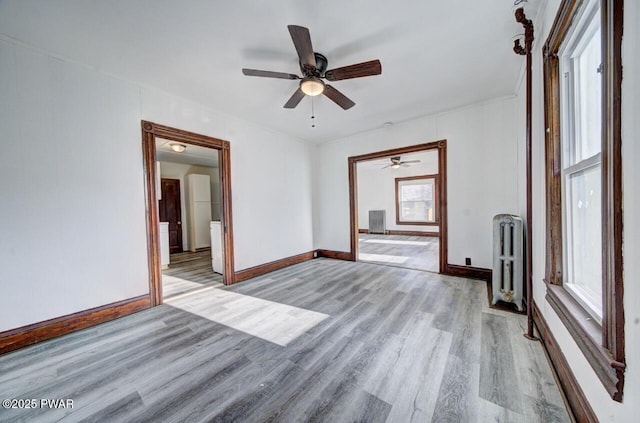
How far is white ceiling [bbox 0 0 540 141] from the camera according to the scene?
1.79 metres

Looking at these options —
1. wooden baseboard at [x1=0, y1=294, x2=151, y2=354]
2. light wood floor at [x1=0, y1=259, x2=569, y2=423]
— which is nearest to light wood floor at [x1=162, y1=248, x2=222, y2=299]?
wooden baseboard at [x1=0, y1=294, x2=151, y2=354]

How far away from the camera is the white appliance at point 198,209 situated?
7039mm

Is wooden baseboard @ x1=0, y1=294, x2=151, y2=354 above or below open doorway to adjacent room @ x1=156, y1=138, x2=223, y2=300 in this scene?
below

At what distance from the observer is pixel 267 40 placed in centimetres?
213

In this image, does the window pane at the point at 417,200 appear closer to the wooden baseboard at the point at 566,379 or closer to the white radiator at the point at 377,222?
Result: the white radiator at the point at 377,222

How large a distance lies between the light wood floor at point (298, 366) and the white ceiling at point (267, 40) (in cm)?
272

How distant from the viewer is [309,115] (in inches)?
153

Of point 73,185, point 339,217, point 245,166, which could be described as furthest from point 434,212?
point 73,185

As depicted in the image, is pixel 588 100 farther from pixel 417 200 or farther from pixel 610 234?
pixel 417 200

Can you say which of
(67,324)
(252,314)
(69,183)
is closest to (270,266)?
(252,314)

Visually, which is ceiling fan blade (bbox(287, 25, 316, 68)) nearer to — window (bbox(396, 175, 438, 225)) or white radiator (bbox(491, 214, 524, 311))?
white radiator (bbox(491, 214, 524, 311))

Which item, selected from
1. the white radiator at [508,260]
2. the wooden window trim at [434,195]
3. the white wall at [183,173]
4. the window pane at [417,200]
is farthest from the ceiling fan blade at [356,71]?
the window pane at [417,200]

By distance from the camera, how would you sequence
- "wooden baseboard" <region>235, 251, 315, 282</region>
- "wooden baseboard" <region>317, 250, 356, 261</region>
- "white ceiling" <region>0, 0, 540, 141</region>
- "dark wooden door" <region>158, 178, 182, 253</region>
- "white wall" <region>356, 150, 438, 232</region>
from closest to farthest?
"white ceiling" <region>0, 0, 540, 141</region> → "wooden baseboard" <region>235, 251, 315, 282</region> → "wooden baseboard" <region>317, 250, 356, 261</region> → "dark wooden door" <region>158, 178, 182, 253</region> → "white wall" <region>356, 150, 438, 232</region>

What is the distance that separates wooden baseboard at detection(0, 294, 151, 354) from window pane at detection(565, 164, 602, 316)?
13.1 feet
